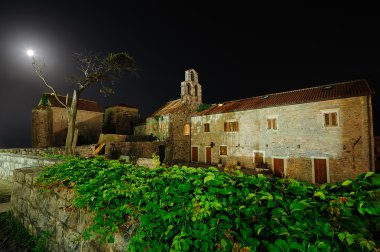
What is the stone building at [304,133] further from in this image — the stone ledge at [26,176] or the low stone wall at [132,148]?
the stone ledge at [26,176]

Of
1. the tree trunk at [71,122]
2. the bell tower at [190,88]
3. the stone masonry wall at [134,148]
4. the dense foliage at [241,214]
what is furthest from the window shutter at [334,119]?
the tree trunk at [71,122]

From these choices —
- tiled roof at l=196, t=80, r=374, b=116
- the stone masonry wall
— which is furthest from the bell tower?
the stone masonry wall

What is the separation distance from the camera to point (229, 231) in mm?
1871

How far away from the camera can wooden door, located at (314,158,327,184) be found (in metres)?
16.1

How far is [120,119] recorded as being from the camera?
1468 inches

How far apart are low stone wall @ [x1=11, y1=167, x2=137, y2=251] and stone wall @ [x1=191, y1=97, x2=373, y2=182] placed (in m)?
18.4

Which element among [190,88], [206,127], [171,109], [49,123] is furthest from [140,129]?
[206,127]

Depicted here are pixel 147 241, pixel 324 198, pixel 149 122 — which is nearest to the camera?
pixel 324 198

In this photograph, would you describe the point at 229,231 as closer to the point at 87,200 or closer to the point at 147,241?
the point at 147,241

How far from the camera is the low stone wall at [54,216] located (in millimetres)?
3153

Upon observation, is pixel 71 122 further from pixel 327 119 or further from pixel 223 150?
pixel 327 119

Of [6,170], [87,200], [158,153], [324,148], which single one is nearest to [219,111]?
[158,153]

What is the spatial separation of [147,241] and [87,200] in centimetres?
→ 170

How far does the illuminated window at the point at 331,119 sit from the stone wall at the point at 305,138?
0.70 ft
